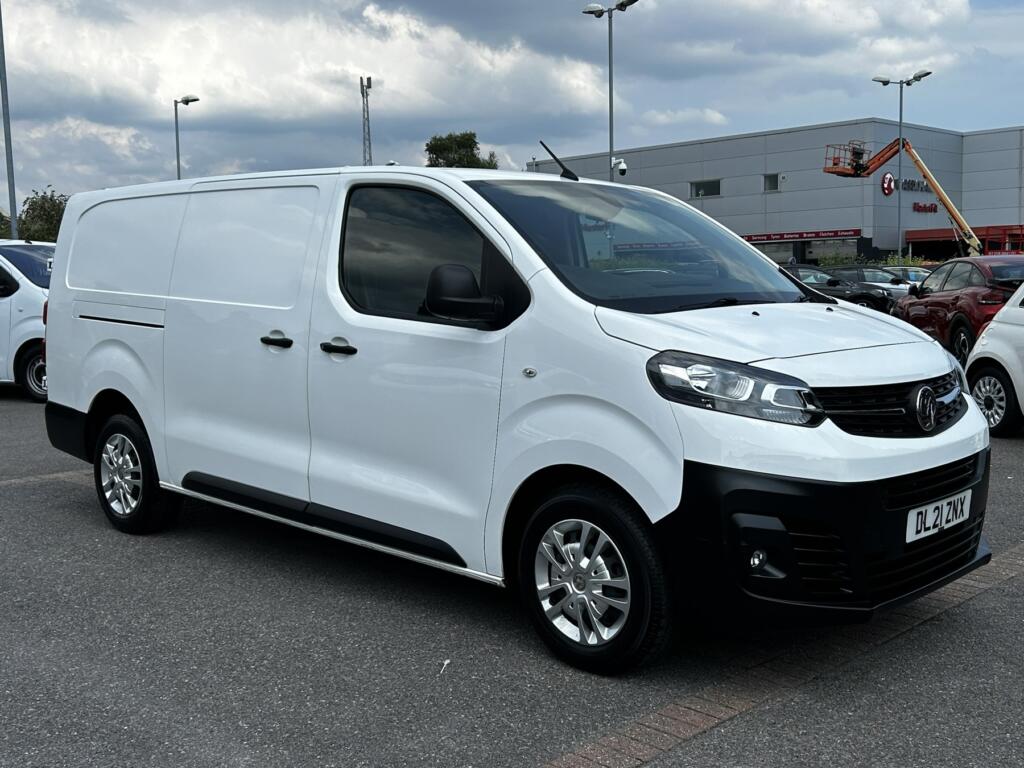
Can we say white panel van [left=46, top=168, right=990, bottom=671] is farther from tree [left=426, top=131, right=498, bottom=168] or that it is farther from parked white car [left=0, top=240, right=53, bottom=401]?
tree [left=426, top=131, right=498, bottom=168]

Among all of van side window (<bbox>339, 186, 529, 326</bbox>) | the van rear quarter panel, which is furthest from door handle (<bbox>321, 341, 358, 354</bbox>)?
the van rear quarter panel

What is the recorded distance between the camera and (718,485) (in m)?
3.62

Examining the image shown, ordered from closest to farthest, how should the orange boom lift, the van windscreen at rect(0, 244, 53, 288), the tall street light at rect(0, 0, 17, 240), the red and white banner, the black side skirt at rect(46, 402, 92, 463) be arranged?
the black side skirt at rect(46, 402, 92, 463)
the van windscreen at rect(0, 244, 53, 288)
the tall street light at rect(0, 0, 17, 240)
the orange boom lift
the red and white banner

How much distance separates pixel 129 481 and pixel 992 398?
688 cm

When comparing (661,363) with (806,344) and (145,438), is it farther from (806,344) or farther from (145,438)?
(145,438)

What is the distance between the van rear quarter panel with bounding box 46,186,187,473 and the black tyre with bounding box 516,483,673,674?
2618mm

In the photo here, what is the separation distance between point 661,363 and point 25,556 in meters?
3.76

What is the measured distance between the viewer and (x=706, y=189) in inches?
2409

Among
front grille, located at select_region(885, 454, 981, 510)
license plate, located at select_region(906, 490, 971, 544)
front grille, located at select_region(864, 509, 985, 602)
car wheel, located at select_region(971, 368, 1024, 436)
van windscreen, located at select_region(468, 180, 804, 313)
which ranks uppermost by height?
van windscreen, located at select_region(468, 180, 804, 313)

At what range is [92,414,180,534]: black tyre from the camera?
19.9 ft

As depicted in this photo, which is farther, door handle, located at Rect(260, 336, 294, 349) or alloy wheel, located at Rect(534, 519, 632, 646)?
door handle, located at Rect(260, 336, 294, 349)

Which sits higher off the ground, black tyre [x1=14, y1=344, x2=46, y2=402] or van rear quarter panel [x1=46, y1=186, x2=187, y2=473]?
van rear quarter panel [x1=46, y1=186, x2=187, y2=473]

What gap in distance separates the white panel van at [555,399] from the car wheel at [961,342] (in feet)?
27.8

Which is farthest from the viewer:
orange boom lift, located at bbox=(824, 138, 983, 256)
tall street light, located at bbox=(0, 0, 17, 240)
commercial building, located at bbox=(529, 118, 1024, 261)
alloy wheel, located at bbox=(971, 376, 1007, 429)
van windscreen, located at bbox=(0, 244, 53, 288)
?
commercial building, located at bbox=(529, 118, 1024, 261)
